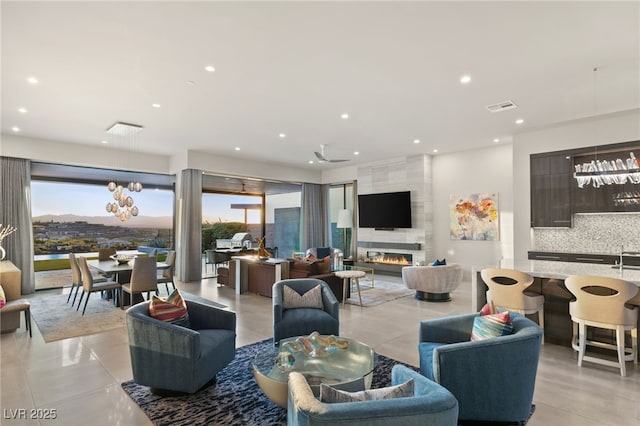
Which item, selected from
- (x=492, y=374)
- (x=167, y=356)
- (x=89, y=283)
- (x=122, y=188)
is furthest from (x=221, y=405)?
→ (x=122, y=188)

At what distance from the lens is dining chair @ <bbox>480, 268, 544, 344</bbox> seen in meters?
3.90

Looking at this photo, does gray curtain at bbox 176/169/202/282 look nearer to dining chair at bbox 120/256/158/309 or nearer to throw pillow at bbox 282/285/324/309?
dining chair at bbox 120/256/158/309

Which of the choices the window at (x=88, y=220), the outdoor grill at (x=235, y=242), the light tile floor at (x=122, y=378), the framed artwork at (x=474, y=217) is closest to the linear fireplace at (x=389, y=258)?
the framed artwork at (x=474, y=217)

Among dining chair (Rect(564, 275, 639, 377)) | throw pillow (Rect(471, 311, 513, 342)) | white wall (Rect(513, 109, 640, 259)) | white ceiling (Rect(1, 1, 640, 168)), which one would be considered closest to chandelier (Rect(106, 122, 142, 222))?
white ceiling (Rect(1, 1, 640, 168))

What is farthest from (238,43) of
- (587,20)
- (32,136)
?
(32,136)

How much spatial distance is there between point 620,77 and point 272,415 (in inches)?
221

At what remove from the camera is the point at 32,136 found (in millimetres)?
7078

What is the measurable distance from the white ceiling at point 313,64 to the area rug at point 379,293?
11.0ft

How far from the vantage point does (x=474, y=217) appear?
8.32 m

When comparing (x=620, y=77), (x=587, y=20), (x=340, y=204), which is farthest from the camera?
(x=340, y=204)

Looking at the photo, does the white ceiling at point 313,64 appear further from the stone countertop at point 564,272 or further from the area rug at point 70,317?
the area rug at point 70,317

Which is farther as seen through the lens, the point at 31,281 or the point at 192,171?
the point at 192,171

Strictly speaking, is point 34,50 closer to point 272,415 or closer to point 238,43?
point 238,43

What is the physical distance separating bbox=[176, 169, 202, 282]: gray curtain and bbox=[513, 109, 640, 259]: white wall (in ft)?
24.4
